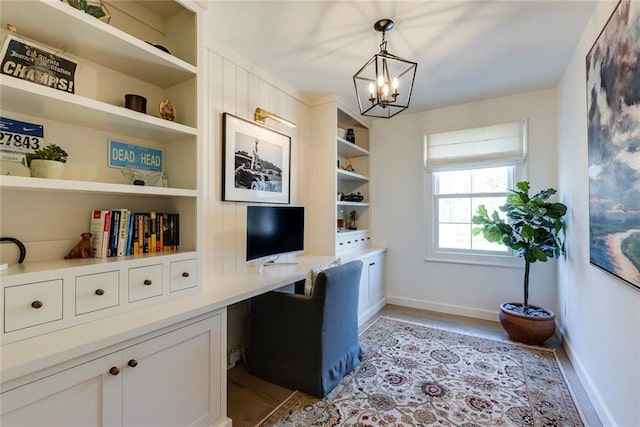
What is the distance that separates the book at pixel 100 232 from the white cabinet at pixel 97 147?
5 centimetres

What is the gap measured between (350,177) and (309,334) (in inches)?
90.0

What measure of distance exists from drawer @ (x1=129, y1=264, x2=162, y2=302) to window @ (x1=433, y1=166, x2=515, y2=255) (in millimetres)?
3213

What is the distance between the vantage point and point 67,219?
143 centimetres

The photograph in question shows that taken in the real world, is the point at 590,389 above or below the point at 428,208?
below

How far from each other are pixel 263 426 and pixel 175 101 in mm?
2024

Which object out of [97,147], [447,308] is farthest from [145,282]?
[447,308]

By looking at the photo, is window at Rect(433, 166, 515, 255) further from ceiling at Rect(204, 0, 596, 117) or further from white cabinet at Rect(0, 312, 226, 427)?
white cabinet at Rect(0, 312, 226, 427)

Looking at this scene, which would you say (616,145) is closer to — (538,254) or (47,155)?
(538,254)

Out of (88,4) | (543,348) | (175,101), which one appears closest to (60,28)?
(88,4)

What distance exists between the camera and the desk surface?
97 centimetres

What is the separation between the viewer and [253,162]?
8.52 feet

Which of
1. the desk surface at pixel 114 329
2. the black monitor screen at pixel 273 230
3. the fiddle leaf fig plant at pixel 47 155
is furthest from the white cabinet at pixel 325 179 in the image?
the fiddle leaf fig plant at pixel 47 155

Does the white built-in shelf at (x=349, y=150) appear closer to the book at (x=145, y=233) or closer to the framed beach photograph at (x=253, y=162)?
the framed beach photograph at (x=253, y=162)

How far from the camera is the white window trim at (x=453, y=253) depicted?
10.7 ft
